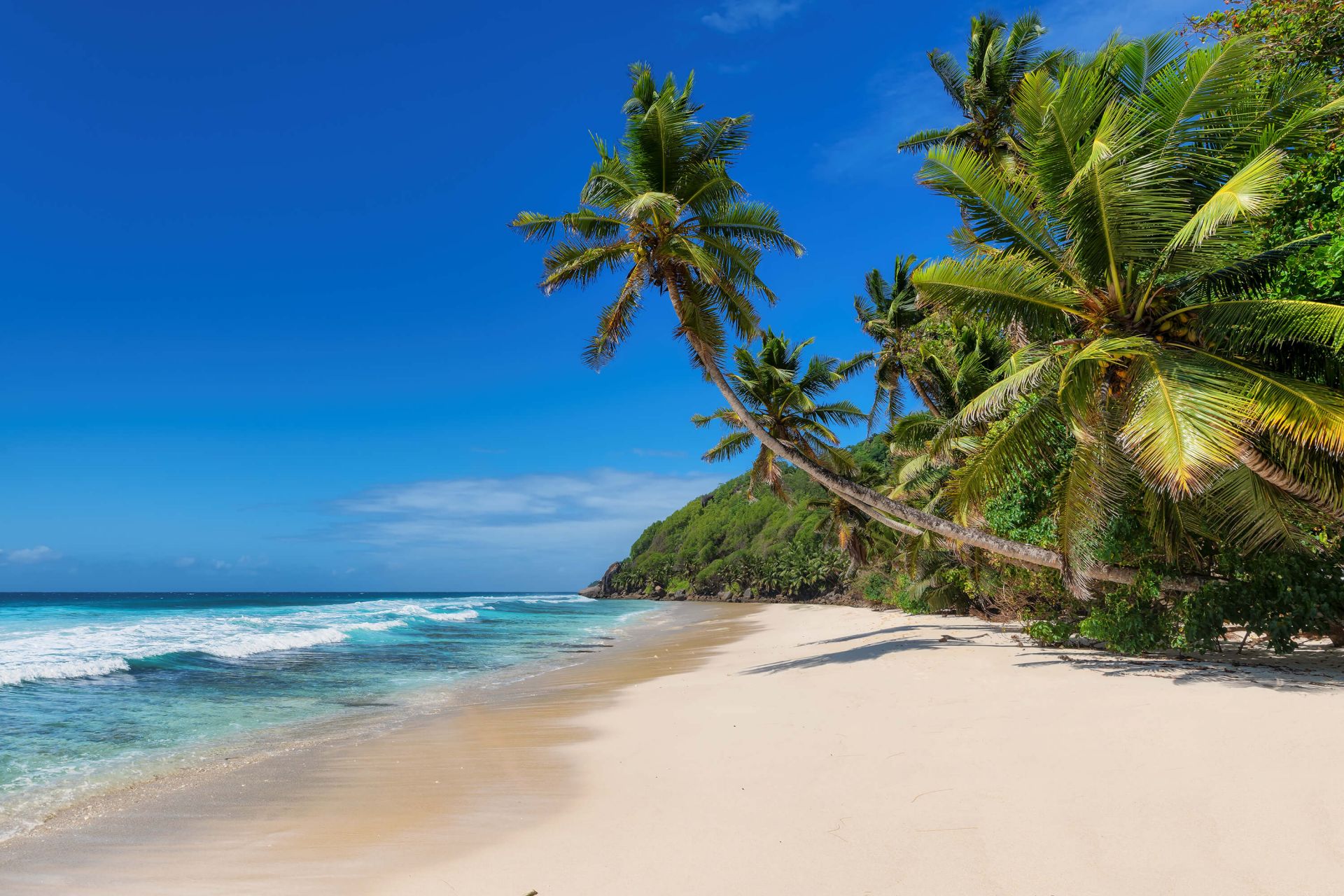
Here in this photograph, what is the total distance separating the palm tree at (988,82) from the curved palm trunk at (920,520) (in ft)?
33.6

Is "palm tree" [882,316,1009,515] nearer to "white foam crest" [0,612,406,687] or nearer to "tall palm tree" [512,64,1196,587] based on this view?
"tall palm tree" [512,64,1196,587]

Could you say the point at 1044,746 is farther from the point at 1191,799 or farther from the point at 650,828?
the point at 650,828

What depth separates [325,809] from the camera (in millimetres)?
5734

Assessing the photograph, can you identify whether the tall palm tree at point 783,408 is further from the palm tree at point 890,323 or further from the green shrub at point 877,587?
the green shrub at point 877,587

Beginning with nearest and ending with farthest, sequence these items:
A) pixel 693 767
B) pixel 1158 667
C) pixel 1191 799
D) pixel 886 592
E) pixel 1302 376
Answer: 1. pixel 1191 799
2. pixel 693 767
3. pixel 1302 376
4. pixel 1158 667
5. pixel 886 592

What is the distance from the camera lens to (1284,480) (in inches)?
286

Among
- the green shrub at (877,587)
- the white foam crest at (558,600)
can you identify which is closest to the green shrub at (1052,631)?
the green shrub at (877,587)

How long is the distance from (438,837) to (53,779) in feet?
16.4

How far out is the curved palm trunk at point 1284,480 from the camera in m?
7.15

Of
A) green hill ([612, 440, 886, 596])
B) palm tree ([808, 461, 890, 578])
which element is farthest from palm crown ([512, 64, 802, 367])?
green hill ([612, 440, 886, 596])

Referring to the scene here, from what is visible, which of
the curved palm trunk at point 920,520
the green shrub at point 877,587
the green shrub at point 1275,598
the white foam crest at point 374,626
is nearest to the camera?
the green shrub at point 1275,598

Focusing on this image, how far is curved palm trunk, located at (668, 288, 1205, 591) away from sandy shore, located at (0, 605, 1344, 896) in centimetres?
151

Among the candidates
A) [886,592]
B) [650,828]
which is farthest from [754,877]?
[886,592]

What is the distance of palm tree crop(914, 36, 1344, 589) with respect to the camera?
21.1 ft
